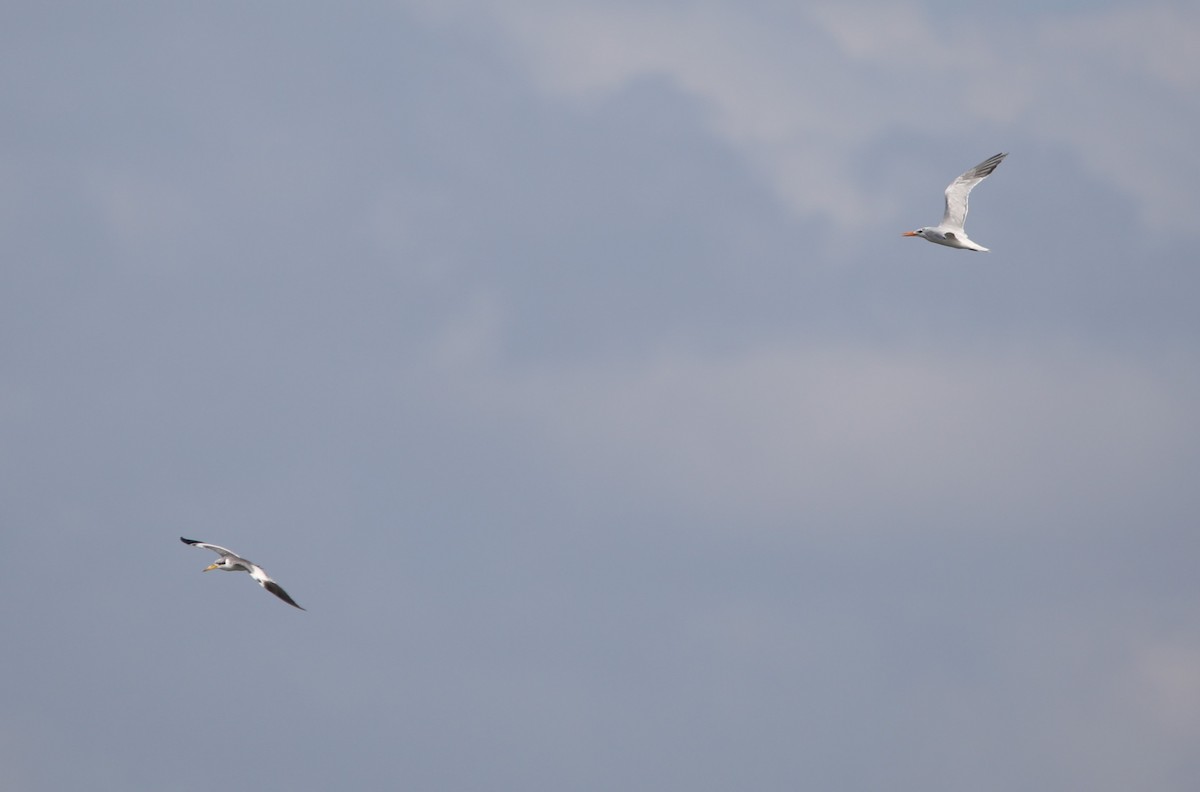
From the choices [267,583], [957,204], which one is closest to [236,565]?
[267,583]

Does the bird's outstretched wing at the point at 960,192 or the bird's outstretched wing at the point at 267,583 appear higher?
the bird's outstretched wing at the point at 960,192

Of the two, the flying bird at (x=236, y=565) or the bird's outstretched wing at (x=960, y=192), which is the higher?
the bird's outstretched wing at (x=960, y=192)

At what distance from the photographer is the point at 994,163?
9031 centimetres

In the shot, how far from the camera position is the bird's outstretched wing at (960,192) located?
8962 centimetres

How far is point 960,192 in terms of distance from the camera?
8981 centimetres

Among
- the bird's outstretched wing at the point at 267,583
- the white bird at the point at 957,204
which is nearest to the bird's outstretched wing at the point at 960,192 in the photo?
the white bird at the point at 957,204

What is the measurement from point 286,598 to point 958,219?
3554 centimetres

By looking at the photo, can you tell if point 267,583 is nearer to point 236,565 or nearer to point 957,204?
point 236,565

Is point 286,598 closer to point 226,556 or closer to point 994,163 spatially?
point 226,556

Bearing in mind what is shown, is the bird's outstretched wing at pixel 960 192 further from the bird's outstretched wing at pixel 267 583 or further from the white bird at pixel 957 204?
the bird's outstretched wing at pixel 267 583

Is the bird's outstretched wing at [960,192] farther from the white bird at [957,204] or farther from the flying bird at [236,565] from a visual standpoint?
the flying bird at [236,565]

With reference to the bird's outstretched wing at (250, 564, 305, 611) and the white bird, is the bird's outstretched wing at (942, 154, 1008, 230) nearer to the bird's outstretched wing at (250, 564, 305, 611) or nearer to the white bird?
the white bird

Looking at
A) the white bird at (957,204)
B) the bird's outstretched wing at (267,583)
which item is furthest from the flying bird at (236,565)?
the white bird at (957,204)

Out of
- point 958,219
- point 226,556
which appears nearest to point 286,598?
point 226,556
